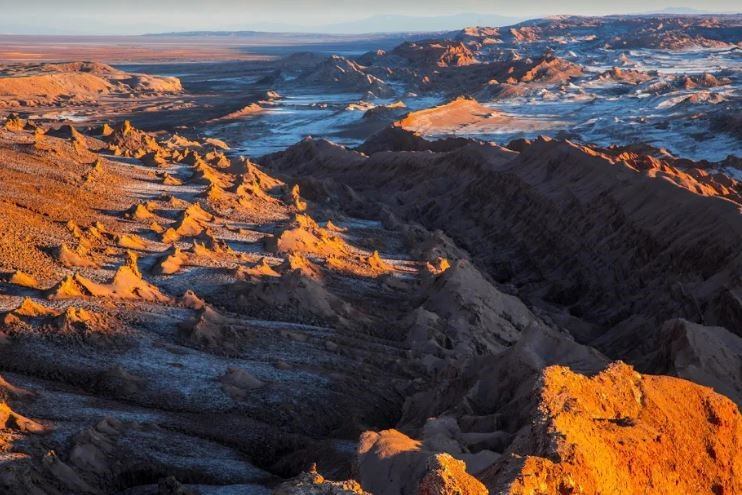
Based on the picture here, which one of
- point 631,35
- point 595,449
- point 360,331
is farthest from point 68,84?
point 631,35

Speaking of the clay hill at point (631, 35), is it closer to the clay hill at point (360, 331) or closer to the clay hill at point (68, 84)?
the clay hill at point (68, 84)

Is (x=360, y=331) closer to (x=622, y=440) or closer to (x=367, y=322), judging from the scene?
(x=367, y=322)

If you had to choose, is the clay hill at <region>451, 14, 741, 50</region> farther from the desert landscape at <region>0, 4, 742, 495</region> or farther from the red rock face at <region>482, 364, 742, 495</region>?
the red rock face at <region>482, 364, 742, 495</region>

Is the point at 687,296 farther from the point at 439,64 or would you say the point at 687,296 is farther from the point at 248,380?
the point at 439,64

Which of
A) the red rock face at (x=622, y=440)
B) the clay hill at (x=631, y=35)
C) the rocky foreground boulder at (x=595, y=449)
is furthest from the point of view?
the clay hill at (x=631, y=35)

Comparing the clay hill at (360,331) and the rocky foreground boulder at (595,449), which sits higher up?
the rocky foreground boulder at (595,449)

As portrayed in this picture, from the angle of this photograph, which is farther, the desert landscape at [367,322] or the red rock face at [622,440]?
the desert landscape at [367,322]

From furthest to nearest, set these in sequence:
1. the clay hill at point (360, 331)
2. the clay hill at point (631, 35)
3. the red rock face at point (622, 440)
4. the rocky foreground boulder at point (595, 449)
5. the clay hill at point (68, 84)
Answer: the clay hill at point (631, 35)
the clay hill at point (68, 84)
the clay hill at point (360, 331)
the red rock face at point (622, 440)
the rocky foreground boulder at point (595, 449)

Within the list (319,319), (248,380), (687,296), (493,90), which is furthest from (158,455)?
(493,90)

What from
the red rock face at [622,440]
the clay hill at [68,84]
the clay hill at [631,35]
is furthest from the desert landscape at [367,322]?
the clay hill at [631,35]
